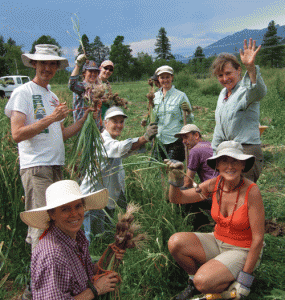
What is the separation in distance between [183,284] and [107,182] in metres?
1.06

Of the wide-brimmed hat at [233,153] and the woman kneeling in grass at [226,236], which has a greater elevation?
the wide-brimmed hat at [233,153]

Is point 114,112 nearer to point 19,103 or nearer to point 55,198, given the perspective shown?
point 19,103

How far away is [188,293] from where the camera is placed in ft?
6.64

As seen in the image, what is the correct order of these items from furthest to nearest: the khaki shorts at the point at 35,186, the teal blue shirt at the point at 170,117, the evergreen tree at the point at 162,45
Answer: the evergreen tree at the point at 162,45 < the teal blue shirt at the point at 170,117 < the khaki shorts at the point at 35,186

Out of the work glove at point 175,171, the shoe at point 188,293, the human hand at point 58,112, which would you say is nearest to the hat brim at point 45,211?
the work glove at point 175,171

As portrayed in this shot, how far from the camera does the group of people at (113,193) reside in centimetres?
146

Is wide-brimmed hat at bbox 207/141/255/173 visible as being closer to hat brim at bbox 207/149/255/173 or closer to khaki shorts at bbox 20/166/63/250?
hat brim at bbox 207/149/255/173

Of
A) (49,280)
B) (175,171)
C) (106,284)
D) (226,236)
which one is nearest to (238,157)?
(175,171)

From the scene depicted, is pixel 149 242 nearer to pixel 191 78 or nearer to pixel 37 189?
pixel 37 189

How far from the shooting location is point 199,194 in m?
2.25

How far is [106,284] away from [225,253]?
0.93 m

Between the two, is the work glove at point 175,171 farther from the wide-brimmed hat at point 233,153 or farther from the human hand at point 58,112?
the human hand at point 58,112

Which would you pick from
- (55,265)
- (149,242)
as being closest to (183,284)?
(149,242)

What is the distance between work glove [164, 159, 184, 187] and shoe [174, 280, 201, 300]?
729 mm
